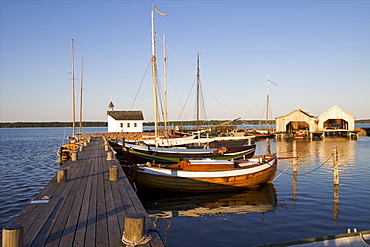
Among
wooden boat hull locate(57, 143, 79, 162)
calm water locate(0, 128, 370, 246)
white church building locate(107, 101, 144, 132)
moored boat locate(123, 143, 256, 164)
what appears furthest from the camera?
white church building locate(107, 101, 144, 132)

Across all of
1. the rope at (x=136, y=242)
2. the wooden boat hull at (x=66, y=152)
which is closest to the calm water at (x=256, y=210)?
the rope at (x=136, y=242)

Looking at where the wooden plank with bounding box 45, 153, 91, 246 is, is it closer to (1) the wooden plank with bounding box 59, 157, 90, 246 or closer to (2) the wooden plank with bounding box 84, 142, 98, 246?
(1) the wooden plank with bounding box 59, 157, 90, 246

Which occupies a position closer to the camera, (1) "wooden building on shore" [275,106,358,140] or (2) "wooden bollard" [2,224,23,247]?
(2) "wooden bollard" [2,224,23,247]

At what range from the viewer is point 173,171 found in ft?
55.0

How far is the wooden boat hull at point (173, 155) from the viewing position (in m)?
23.0

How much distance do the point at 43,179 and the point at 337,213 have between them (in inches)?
796

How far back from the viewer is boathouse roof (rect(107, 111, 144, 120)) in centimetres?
6175

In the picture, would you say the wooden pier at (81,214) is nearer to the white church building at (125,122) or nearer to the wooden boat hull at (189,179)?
the wooden boat hull at (189,179)

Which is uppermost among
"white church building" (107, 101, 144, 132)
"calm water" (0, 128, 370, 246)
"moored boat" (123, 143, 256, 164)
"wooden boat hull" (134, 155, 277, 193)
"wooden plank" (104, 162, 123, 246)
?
"white church building" (107, 101, 144, 132)

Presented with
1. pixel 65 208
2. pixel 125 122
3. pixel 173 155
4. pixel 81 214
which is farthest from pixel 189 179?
pixel 125 122

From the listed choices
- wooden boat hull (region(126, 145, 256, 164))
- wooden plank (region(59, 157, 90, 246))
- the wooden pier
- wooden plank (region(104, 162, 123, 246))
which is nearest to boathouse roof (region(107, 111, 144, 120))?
wooden boat hull (region(126, 145, 256, 164))

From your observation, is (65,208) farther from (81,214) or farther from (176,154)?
(176,154)

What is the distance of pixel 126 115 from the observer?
2458 inches

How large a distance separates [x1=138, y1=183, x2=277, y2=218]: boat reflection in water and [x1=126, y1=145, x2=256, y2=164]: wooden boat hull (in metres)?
5.57
